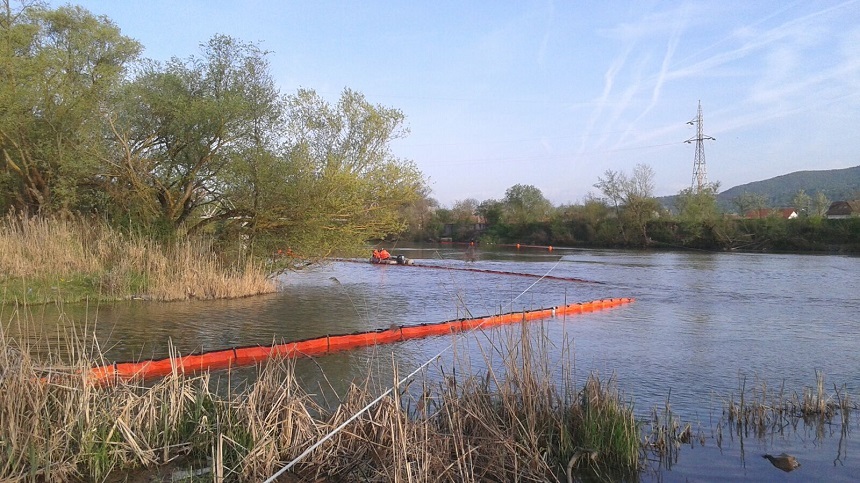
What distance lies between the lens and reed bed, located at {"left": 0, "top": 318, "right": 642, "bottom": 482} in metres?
5.00

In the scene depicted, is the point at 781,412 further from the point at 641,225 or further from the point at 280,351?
the point at 641,225

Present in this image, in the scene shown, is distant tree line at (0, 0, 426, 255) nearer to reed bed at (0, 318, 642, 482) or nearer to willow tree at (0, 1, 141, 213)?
willow tree at (0, 1, 141, 213)

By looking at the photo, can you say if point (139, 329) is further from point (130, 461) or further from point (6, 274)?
point (130, 461)

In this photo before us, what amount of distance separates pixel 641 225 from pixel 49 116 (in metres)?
52.4

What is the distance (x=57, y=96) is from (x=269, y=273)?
767 cm

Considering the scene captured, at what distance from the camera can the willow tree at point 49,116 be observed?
17.5 m

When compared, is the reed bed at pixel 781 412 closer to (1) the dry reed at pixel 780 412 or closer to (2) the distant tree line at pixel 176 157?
(1) the dry reed at pixel 780 412

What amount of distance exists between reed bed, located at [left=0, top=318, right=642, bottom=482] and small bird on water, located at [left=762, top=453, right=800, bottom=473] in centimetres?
141

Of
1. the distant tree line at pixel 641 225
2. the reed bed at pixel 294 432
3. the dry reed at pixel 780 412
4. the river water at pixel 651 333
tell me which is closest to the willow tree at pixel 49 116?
the river water at pixel 651 333

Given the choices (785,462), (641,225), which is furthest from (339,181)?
(641,225)

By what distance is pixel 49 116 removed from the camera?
17984mm

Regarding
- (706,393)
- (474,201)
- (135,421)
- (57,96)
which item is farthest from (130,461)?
(474,201)

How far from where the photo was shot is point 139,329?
1263 centimetres

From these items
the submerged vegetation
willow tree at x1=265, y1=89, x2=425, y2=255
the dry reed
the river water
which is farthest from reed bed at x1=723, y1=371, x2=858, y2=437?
willow tree at x1=265, y1=89, x2=425, y2=255
